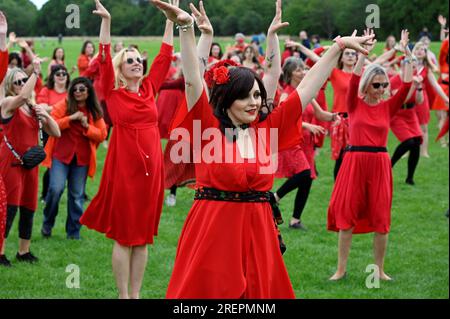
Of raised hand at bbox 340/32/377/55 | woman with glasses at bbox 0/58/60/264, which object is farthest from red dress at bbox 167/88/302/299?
woman with glasses at bbox 0/58/60/264

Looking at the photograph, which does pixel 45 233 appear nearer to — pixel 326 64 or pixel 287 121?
pixel 287 121

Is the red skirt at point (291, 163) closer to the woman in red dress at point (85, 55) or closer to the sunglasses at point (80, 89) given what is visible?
the sunglasses at point (80, 89)

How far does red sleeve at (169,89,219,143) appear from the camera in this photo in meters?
4.75

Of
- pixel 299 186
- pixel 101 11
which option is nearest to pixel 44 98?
pixel 299 186

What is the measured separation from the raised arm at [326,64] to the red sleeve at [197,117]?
1.76ft

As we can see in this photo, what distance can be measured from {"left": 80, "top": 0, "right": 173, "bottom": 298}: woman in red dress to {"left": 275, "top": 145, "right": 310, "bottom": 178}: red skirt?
3398 mm

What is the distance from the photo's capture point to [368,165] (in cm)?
817

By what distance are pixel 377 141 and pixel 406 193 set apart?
549 centimetres

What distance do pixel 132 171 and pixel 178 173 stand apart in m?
0.45

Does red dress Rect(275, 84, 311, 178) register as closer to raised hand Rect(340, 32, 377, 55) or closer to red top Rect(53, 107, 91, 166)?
red top Rect(53, 107, 91, 166)

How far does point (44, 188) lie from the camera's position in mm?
11984
